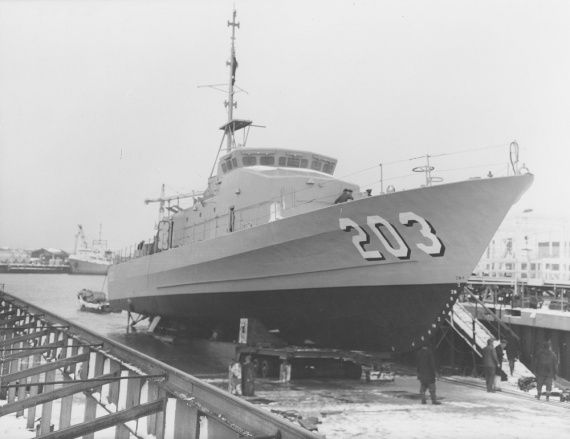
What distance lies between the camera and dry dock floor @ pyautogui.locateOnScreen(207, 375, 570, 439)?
19.1ft

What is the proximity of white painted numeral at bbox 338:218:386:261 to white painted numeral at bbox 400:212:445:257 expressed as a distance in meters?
0.66

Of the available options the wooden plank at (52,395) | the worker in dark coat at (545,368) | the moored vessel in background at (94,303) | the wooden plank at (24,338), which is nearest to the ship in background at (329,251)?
the worker in dark coat at (545,368)

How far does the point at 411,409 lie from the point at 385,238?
2703 millimetres

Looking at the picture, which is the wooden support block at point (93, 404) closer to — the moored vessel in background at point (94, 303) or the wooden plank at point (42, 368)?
the wooden plank at point (42, 368)

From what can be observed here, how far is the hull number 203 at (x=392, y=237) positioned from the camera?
8367 mm

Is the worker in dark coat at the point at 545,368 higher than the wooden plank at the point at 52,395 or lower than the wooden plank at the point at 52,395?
lower

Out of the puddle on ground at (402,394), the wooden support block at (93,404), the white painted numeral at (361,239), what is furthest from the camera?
the white painted numeral at (361,239)

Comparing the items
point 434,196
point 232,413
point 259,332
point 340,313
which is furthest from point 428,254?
point 232,413

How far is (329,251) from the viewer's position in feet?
30.3

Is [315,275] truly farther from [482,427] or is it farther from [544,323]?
[544,323]

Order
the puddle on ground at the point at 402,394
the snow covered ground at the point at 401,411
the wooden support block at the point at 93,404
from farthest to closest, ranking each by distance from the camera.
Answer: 1. the puddle on ground at the point at 402,394
2. the snow covered ground at the point at 401,411
3. the wooden support block at the point at 93,404

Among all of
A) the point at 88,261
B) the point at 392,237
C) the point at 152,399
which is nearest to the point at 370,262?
the point at 392,237

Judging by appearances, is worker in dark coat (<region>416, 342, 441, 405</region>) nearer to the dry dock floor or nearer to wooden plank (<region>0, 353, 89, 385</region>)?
the dry dock floor

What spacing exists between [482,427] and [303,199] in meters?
6.34
